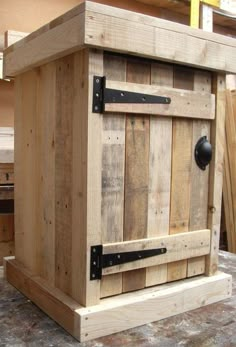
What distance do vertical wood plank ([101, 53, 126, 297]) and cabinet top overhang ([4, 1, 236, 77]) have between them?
5 centimetres

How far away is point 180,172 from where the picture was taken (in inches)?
39.9

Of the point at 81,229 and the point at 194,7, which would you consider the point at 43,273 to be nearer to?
the point at 81,229

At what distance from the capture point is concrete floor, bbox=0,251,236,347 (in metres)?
0.83

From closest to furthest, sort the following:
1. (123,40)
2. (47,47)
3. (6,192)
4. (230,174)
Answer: (123,40)
(47,47)
(6,192)
(230,174)

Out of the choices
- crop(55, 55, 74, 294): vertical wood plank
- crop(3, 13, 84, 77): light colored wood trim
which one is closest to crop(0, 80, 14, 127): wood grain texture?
crop(3, 13, 84, 77): light colored wood trim

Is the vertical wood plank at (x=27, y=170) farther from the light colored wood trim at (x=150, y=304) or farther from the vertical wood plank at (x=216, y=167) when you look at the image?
the vertical wood plank at (x=216, y=167)

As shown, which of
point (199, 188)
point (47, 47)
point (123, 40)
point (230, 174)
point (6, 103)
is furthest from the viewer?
point (230, 174)

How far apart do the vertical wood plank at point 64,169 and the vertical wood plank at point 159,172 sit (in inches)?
8.1

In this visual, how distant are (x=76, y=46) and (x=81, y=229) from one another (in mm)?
407

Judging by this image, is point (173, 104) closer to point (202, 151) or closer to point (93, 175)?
point (202, 151)

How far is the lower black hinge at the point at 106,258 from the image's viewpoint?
855mm

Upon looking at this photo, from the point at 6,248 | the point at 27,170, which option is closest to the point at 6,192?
the point at 6,248

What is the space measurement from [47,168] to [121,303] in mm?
393

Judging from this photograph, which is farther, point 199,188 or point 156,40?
point 199,188
